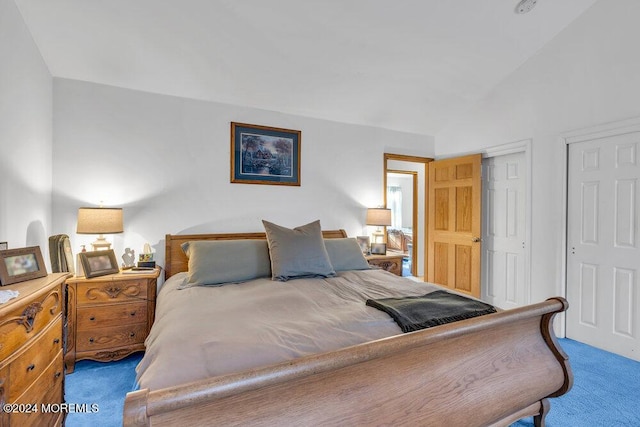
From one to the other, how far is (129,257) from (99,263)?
0.31 meters

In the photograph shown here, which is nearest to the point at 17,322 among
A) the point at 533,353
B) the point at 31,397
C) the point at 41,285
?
the point at 41,285

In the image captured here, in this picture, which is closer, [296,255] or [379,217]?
[296,255]

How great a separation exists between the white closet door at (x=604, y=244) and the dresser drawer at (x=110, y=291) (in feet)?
13.0

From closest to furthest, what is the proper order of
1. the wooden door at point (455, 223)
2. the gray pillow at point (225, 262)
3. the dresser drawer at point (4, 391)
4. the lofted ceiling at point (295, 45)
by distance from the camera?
the dresser drawer at point (4, 391) < the lofted ceiling at point (295, 45) < the gray pillow at point (225, 262) < the wooden door at point (455, 223)

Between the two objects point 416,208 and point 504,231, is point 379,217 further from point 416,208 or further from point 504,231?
point 416,208

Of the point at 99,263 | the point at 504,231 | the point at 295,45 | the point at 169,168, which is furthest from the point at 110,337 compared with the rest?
the point at 504,231

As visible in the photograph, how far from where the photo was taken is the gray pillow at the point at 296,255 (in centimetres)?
242

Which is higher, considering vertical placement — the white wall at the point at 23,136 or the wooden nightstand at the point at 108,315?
the white wall at the point at 23,136

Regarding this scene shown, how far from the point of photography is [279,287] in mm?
2143

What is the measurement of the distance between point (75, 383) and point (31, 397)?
1.06 metres

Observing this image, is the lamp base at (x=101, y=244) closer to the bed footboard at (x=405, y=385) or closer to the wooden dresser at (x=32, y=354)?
the wooden dresser at (x=32, y=354)

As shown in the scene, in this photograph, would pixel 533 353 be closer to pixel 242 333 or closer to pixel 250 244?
pixel 242 333

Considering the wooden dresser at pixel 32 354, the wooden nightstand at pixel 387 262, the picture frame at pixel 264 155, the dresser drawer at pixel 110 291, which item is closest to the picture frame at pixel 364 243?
the wooden nightstand at pixel 387 262

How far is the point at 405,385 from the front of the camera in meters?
1.17
